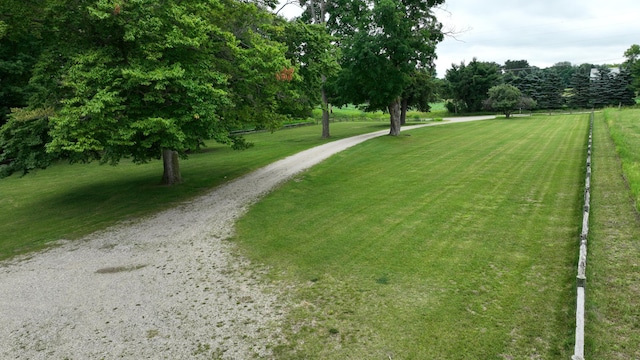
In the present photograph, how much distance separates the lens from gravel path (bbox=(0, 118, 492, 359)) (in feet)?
18.3

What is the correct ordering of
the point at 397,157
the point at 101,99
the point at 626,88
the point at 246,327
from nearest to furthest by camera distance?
the point at 246,327 < the point at 101,99 < the point at 397,157 < the point at 626,88

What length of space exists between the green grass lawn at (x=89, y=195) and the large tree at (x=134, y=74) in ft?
6.92

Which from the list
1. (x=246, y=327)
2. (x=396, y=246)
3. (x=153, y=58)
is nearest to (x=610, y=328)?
(x=396, y=246)

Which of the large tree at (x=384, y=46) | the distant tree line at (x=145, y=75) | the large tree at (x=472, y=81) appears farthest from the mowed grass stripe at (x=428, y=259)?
the large tree at (x=472, y=81)

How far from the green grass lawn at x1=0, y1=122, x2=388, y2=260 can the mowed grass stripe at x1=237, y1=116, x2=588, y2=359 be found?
4.52 meters

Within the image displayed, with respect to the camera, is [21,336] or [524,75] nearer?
[21,336]

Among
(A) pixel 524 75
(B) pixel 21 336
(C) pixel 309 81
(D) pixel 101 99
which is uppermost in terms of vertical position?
(A) pixel 524 75

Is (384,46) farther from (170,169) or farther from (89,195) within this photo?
(89,195)

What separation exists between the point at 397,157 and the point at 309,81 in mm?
7688

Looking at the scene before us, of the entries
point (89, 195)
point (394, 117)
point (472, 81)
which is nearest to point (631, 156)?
point (394, 117)

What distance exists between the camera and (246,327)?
589 cm

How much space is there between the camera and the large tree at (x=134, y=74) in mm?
9938

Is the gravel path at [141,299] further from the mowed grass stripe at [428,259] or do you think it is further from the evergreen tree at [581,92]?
the evergreen tree at [581,92]

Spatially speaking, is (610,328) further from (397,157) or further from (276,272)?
(397,157)
